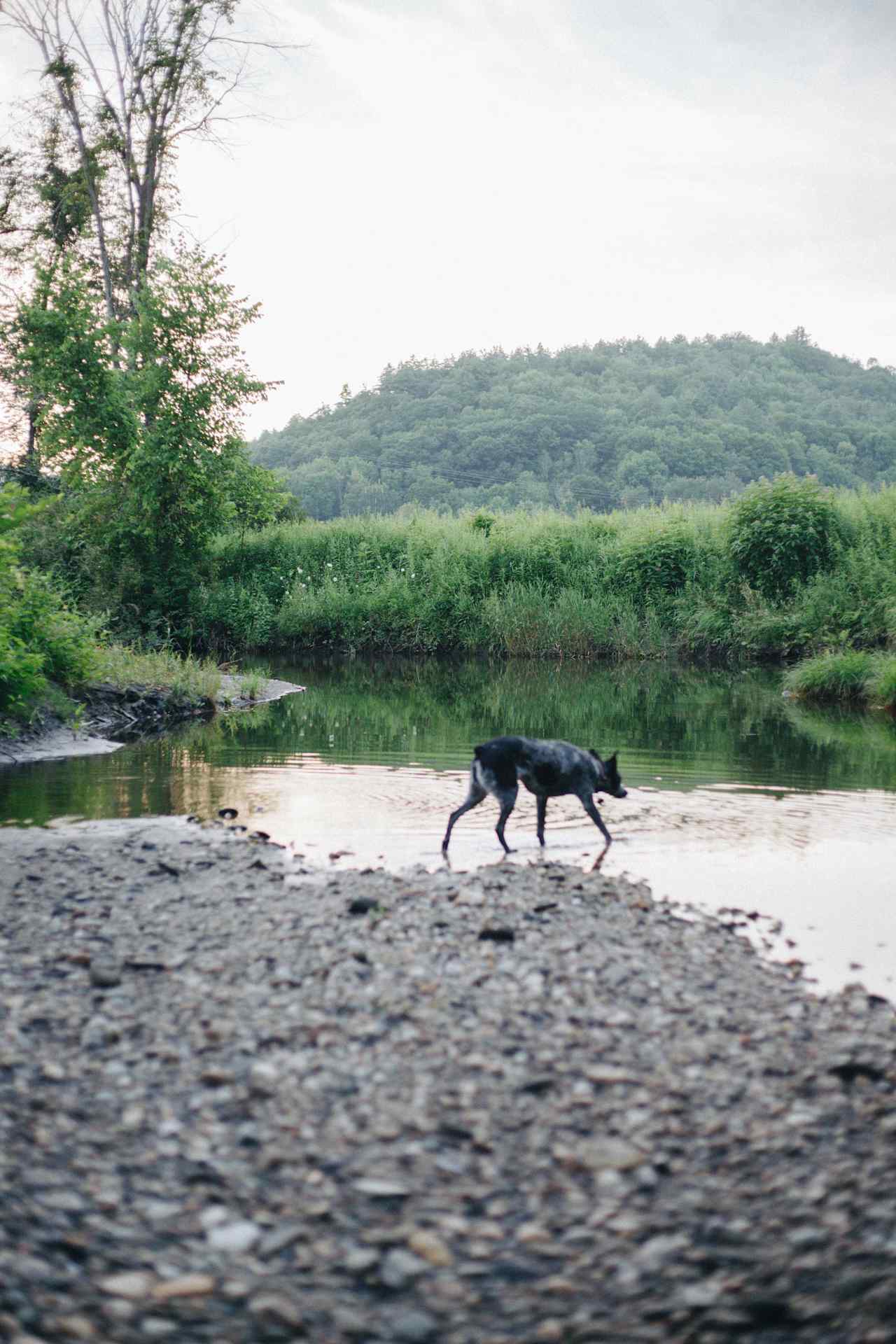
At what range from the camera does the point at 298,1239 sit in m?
3.56

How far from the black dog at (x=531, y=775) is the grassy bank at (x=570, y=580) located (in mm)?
21332

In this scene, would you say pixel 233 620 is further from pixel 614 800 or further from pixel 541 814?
pixel 541 814

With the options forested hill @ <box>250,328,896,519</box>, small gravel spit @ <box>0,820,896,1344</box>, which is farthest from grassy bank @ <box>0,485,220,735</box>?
forested hill @ <box>250,328,896,519</box>

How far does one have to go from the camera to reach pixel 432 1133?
4180mm

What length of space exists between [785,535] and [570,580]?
21.6 ft

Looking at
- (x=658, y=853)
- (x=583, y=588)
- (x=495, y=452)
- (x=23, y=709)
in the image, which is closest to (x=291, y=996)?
(x=658, y=853)

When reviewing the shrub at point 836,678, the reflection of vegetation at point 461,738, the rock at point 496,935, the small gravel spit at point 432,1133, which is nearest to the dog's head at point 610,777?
the reflection of vegetation at point 461,738

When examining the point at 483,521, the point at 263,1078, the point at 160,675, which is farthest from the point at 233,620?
the point at 263,1078

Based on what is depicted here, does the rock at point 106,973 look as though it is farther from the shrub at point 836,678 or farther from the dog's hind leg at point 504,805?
the shrub at point 836,678

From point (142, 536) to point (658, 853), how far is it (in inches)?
946

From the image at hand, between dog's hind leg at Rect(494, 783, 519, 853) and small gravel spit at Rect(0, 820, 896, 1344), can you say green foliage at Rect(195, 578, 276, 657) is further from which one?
small gravel spit at Rect(0, 820, 896, 1344)

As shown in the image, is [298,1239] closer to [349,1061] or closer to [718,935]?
[349,1061]

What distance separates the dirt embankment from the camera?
1445 cm

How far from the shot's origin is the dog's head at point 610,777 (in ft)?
32.4
